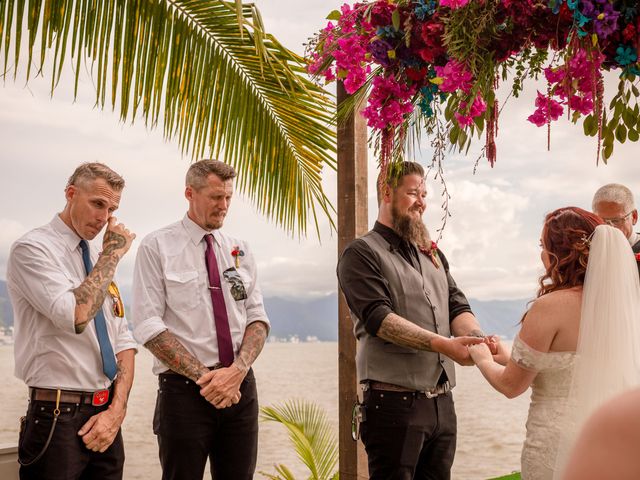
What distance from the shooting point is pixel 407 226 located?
3.41 metres

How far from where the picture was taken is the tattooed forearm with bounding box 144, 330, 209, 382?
311 cm

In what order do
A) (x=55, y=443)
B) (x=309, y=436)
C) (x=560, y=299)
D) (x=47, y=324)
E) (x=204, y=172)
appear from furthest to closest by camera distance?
1. (x=309, y=436)
2. (x=204, y=172)
3. (x=47, y=324)
4. (x=55, y=443)
5. (x=560, y=299)

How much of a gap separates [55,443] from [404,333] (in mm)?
1352

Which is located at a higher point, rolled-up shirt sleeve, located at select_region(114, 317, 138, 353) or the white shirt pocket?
the white shirt pocket

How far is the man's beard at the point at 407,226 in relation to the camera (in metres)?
3.41

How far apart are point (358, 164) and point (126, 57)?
3.78 feet

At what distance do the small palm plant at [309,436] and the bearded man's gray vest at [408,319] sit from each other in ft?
5.48

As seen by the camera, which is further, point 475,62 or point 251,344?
point 251,344

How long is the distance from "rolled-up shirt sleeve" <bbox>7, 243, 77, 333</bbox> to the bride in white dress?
1543mm

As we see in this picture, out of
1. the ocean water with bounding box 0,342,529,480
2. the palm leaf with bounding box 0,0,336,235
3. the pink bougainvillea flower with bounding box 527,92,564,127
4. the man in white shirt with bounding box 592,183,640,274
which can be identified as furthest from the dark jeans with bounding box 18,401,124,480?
the ocean water with bounding box 0,342,529,480

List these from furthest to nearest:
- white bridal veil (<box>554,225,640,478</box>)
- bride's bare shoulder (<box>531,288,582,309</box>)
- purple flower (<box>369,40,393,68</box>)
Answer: bride's bare shoulder (<box>531,288,582,309</box>) < white bridal veil (<box>554,225,640,478</box>) < purple flower (<box>369,40,393,68</box>)

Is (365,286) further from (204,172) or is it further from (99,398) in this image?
(99,398)

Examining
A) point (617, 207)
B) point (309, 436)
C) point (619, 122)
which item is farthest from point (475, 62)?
point (309, 436)

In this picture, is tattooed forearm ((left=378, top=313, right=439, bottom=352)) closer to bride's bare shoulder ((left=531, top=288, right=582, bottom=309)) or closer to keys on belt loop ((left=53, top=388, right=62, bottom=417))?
bride's bare shoulder ((left=531, top=288, right=582, bottom=309))
